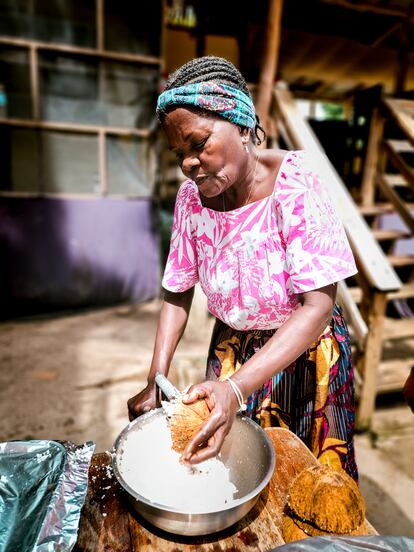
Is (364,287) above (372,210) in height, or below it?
below

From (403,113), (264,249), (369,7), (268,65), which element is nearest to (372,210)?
(403,113)

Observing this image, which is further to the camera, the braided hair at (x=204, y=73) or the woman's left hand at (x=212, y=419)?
the braided hair at (x=204, y=73)

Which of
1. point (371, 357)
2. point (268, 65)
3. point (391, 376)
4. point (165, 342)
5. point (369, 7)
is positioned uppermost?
point (369, 7)

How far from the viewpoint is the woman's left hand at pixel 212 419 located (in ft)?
3.09

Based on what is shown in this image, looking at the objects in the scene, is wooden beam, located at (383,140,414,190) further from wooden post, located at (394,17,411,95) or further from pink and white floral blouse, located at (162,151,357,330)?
pink and white floral blouse, located at (162,151,357,330)

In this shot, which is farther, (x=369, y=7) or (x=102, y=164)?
(x=102, y=164)

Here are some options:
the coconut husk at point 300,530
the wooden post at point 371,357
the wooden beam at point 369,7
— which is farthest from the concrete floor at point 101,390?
the wooden beam at point 369,7

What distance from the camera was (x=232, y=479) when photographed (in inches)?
46.7

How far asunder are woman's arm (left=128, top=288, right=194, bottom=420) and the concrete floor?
1930mm

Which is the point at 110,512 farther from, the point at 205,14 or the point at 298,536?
the point at 205,14

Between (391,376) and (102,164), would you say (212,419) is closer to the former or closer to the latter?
(391,376)

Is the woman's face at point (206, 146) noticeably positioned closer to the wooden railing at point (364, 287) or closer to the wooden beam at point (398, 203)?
the wooden railing at point (364, 287)

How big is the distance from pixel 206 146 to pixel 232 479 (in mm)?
999

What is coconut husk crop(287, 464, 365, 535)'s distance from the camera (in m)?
0.93
